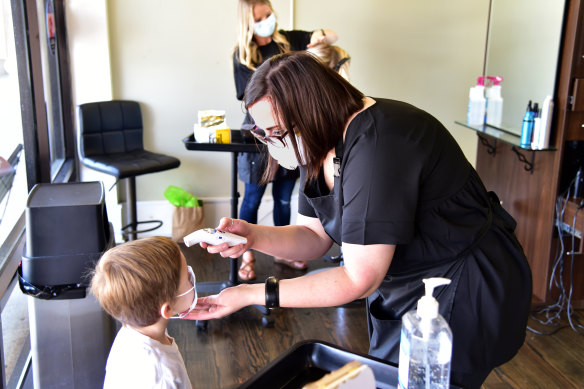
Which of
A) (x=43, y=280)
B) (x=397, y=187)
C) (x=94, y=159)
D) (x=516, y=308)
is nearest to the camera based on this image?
(x=397, y=187)

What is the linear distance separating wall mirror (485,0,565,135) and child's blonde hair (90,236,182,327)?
7.34 feet

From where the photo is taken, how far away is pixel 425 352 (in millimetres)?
976

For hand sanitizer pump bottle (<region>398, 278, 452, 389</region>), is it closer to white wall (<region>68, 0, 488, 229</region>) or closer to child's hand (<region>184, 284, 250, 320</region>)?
child's hand (<region>184, 284, 250, 320</region>)

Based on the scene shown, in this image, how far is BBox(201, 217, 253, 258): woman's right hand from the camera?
4.91ft

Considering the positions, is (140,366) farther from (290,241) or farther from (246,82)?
(246,82)

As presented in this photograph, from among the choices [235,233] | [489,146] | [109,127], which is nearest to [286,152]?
[235,233]

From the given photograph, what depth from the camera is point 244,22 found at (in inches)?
132

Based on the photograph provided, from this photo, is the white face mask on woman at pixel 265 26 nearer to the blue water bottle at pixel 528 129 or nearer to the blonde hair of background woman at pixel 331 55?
the blonde hair of background woman at pixel 331 55

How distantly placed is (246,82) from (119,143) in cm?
103

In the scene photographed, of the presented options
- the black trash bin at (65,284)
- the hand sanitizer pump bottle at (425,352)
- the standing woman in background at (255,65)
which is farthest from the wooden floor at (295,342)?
the hand sanitizer pump bottle at (425,352)

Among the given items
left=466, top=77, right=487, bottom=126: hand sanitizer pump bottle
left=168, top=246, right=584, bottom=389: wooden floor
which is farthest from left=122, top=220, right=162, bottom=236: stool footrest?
left=466, top=77, right=487, bottom=126: hand sanitizer pump bottle

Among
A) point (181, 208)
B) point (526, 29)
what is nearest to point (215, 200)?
point (181, 208)

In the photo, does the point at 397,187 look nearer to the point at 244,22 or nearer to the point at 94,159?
the point at 244,22

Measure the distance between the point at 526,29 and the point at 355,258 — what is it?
2564 millimetres
